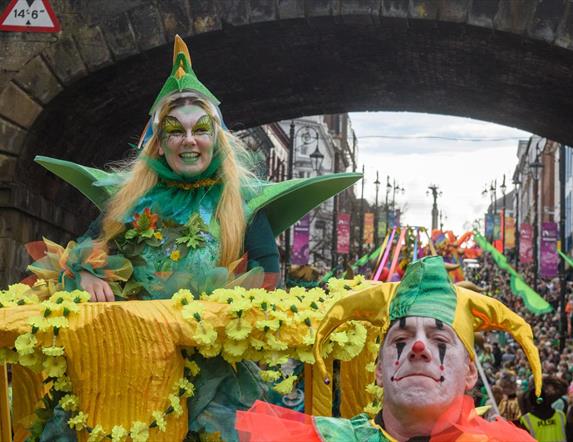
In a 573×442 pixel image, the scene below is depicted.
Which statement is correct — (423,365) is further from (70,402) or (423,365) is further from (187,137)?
(187,137)

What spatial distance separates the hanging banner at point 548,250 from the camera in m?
27.2

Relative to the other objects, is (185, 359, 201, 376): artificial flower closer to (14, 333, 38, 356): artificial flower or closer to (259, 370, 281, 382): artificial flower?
(259, 370, 281, 382): artificial flower

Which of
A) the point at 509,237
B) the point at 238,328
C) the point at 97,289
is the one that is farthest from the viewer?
the point at 509,237

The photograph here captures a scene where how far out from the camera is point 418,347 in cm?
267

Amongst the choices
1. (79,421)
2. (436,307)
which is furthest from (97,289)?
(436,307)

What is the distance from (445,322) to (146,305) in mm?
1250

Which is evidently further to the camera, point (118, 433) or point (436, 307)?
point (118, 433)

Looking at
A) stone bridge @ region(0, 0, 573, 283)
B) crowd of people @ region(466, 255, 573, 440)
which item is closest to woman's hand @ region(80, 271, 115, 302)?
crowd of people @ region(466, 255, 573, 440)

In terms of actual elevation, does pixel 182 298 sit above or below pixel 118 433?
above

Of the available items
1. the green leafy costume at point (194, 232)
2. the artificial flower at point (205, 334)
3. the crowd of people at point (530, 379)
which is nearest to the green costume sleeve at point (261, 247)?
the green leafy costume at point (194, 232)

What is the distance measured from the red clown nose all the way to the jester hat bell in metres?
0.08

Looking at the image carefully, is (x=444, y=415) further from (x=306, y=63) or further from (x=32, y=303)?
(x=306, y=63)

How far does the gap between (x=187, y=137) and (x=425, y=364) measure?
204 centimetres

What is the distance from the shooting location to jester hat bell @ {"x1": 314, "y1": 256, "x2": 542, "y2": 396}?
8.96 feet
